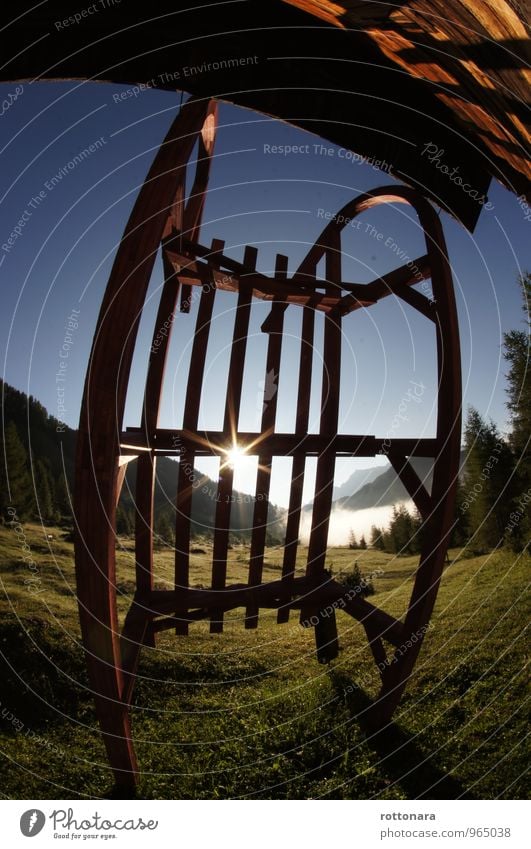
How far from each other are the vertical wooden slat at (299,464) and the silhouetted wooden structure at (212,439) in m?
0.03

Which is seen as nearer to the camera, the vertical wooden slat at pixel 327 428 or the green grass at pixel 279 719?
the green grass at pixel 279 719

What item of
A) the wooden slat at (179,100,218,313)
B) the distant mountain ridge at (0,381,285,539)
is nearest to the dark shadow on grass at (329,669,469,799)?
the wooden slat at (179,100,218,313)

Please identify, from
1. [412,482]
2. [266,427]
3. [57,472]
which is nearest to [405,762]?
[412,482]

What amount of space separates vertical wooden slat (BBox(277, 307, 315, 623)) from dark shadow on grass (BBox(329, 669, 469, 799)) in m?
1.83

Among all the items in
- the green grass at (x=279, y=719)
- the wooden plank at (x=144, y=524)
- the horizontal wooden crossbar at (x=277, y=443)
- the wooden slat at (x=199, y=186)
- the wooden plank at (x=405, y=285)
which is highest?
the wooden slat at (x=199, y=186)

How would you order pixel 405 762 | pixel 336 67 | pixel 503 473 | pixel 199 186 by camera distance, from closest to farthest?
pixel 336 67 < pixel 405 762 < pixel 199 186 < pixel 503 473

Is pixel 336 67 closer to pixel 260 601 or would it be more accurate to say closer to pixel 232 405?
pixel 232 405

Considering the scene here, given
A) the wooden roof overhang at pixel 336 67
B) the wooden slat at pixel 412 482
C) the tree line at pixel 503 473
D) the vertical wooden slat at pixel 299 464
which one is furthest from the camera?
the tree line at pixel 503 473

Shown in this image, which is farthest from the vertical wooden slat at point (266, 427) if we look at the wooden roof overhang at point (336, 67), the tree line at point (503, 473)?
the tree line at point (503, 473)

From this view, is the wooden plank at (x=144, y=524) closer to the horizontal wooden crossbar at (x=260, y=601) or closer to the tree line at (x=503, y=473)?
the horizontal wooden crossbar at (x=260, y=601)

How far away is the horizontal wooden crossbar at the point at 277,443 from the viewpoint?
5176 mm

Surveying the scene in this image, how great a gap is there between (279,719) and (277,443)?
478 cm

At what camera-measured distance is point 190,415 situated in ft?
17.3
